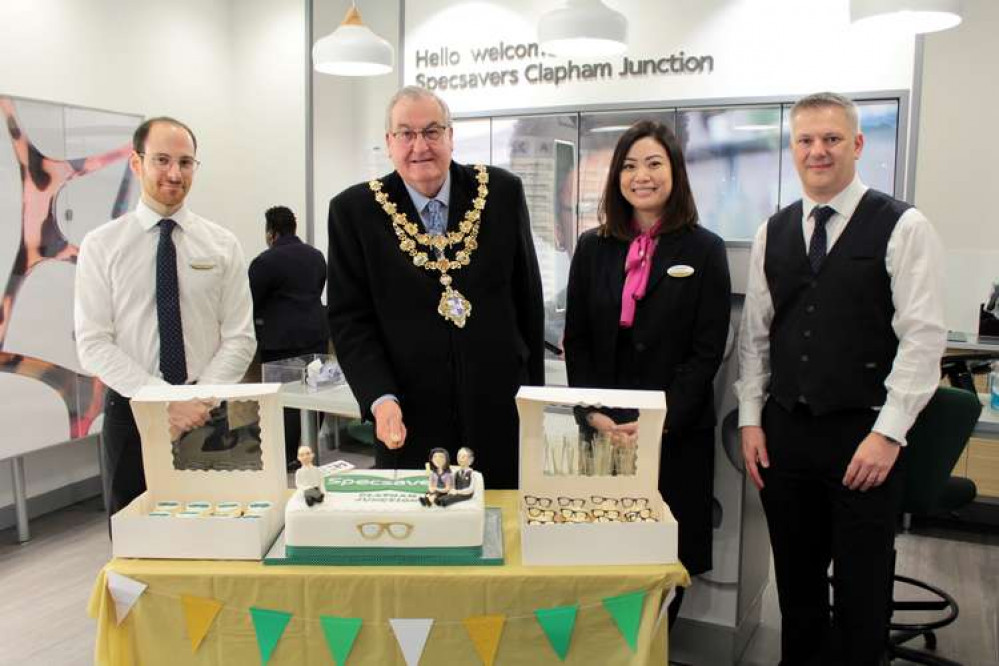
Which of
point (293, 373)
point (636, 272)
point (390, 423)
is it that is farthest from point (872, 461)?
point (293, 373)

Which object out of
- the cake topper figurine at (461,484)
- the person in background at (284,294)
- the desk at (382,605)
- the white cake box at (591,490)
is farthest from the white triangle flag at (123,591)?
the person in background at (284,294)

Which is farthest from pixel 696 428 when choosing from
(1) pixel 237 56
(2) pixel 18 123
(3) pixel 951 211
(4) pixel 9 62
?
(1) pixel 237 56

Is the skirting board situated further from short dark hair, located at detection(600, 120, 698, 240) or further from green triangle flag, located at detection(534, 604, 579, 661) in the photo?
green triangle flag, located at detection(534, 604, 579, 661)

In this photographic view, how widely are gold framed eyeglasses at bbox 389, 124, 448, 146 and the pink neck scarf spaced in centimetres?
69

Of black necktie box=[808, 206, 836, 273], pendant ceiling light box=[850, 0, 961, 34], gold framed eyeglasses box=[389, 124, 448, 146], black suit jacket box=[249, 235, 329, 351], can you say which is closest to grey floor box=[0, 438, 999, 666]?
black suit jacket box=[249, 235, 329, 351]

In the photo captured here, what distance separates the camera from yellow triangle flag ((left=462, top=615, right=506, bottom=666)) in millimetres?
1627

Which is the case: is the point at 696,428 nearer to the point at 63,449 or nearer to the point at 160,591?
the point at 160,591

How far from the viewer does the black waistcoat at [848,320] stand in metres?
2.14

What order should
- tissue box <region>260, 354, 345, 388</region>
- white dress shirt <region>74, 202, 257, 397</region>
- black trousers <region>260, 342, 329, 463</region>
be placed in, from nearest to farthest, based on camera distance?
white dress shirt <region>74, 202, 257, 397</region>, tissue box <region>260, 354, 345, 388</region>, black trousers <region>260, 342, 329, 463</region>

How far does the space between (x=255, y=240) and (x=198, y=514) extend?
481cm

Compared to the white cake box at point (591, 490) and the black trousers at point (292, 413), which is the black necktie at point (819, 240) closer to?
the white cake box at point (591, 490)

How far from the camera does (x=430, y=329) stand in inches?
80.6

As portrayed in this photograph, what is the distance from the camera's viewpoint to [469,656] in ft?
5.44

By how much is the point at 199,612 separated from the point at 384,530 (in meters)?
0.39
